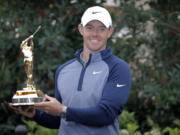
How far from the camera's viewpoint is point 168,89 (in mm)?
7363

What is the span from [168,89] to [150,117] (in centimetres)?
58

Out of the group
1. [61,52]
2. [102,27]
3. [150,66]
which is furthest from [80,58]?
[150,66]

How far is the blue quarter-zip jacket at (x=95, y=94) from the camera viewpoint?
157 inches

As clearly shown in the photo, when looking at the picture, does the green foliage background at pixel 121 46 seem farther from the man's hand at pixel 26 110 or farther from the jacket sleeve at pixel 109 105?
the jacket sleeve at pixel 109 105

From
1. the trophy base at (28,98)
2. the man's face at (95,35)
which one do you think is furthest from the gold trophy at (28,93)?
the man's face at (95,35)

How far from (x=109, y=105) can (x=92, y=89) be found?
152mm

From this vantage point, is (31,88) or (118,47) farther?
(118,47)

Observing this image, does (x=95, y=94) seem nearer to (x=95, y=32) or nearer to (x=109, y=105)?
(x=109, y=105)

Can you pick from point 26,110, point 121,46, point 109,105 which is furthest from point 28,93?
point 121,46

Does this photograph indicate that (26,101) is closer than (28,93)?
Yes

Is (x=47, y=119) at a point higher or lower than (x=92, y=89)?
lower

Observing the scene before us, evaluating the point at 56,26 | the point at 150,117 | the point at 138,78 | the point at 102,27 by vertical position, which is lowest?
the point at 150,117

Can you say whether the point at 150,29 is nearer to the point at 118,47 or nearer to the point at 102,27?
the point at 118,47

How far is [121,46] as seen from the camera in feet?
24.6
